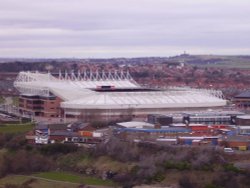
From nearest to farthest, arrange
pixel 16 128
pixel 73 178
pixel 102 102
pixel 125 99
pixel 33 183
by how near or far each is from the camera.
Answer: pixel 33 183, pixel 73 178, pixel 16 128, pixel 102 102, pixel 125 99

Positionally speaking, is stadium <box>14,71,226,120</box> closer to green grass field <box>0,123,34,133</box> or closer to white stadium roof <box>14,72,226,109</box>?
white stadium roof <box>14,72,226,109</box>

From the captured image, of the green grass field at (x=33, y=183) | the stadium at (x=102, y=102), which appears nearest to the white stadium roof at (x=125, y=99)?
the stadium at (x=102, y=102)

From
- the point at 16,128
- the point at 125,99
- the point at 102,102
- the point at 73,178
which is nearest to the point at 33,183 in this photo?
the point at 73,178

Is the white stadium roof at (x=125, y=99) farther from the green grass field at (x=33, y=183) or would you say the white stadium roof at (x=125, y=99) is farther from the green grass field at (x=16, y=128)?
the green grass field at (x=33, y=183)

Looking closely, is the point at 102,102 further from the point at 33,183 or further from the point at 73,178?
the point at 33,183

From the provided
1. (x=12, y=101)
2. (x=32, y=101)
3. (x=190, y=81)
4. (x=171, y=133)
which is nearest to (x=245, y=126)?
(x=171, y=133)
